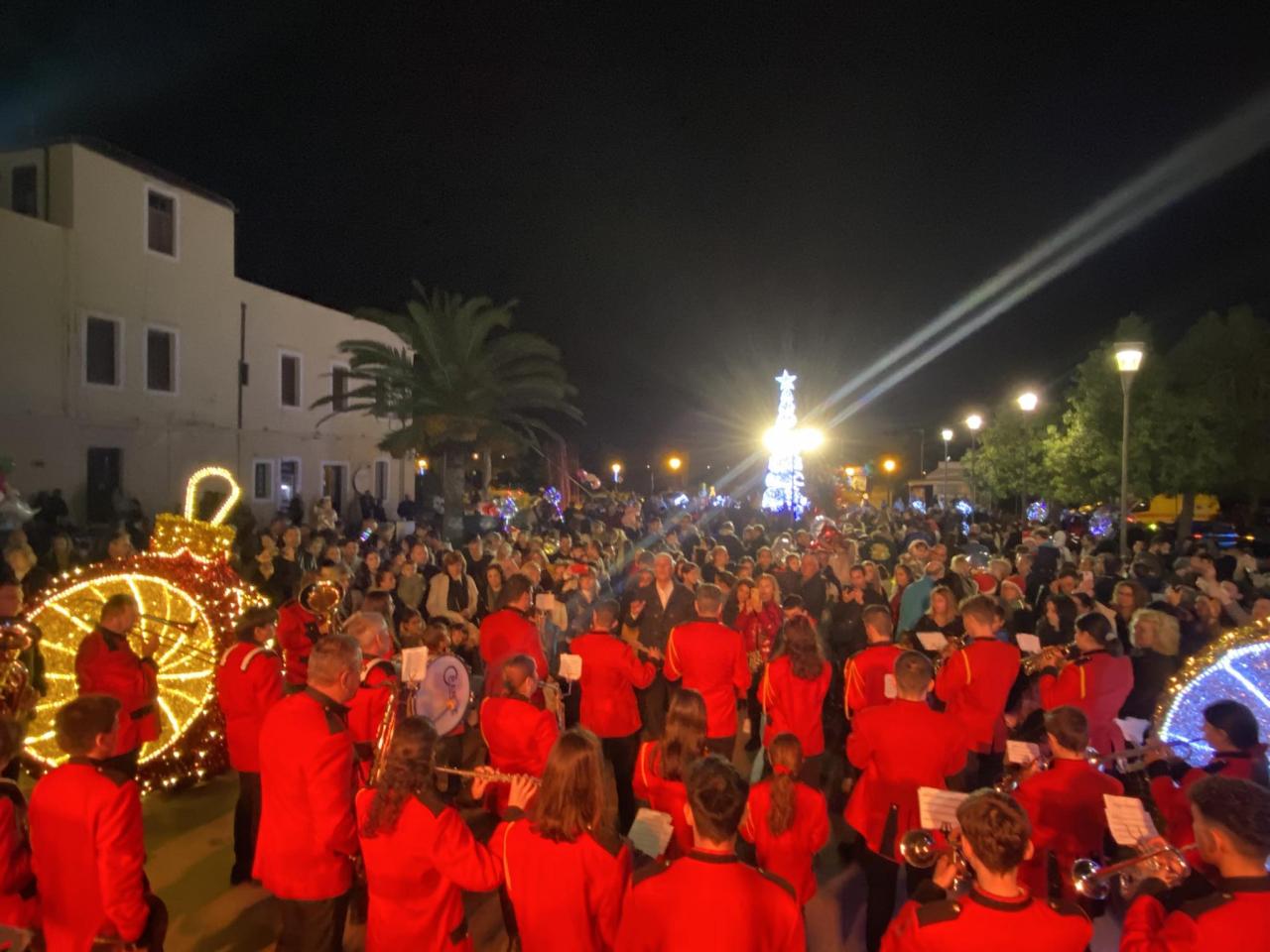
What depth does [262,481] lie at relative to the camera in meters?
23.3

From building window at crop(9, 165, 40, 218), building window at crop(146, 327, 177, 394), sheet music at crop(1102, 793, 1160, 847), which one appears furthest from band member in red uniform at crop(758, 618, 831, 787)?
building window at crop(9, 165, 40, 218)

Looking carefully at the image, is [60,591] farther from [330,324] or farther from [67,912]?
[330,324]

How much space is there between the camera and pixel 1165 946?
8.87 ft

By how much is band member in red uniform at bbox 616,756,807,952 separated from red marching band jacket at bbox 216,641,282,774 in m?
3.36

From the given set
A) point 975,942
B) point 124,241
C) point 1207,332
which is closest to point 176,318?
point 124,241

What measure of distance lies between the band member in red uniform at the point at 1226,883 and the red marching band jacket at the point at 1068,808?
50.0 inches

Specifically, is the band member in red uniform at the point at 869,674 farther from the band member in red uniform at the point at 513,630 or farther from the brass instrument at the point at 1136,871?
the brass instrument at the point at 1136,871

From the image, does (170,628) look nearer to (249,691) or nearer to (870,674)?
(249,691)

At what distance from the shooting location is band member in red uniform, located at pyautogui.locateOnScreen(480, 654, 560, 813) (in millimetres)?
4645

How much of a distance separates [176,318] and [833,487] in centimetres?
2087

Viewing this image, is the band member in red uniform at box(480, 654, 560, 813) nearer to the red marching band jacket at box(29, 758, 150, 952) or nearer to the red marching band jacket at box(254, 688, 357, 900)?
the red marching band jacket at box(254, 688, 357, 900)

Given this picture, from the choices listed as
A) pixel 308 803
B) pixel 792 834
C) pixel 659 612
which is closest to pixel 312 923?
pixel 308 803

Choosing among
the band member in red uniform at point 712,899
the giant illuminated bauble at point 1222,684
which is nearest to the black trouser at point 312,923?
the band member in red uniform at point 712,899

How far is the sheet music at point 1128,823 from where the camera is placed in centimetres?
324
